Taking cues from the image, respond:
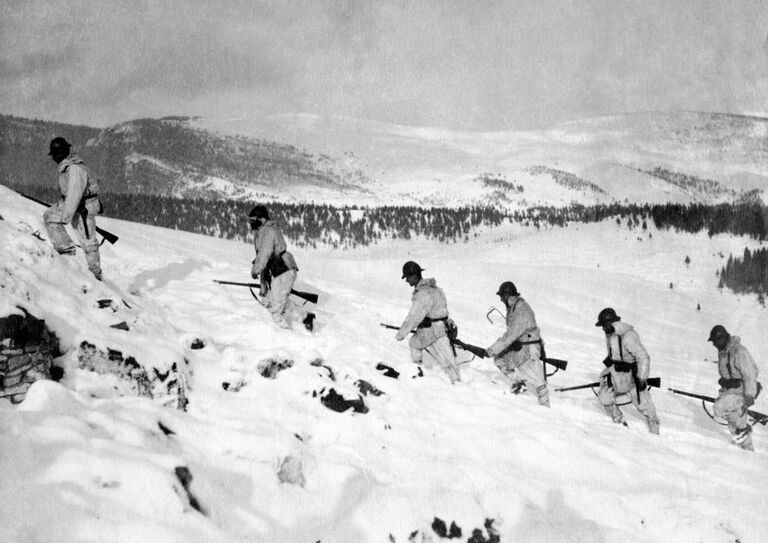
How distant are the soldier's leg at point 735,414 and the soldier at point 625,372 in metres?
1.11

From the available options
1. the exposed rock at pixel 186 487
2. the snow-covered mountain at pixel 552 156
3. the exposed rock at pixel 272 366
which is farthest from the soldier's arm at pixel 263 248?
the snow-covered mountain at pixel 552 156

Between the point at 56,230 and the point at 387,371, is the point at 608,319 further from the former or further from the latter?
the point at 56,230

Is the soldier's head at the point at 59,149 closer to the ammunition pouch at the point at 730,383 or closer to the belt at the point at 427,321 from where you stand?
the belt at the point at 427,321

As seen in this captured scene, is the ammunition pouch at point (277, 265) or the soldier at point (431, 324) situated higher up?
the ammunition pouch at point (277, 265)

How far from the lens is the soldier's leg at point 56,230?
6.51m

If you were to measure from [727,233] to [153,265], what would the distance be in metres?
26.9

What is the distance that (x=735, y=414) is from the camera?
753 centimetres

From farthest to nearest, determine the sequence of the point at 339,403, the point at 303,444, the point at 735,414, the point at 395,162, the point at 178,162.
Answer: the point at 395,162 < the point at 178,162 < the point at 735,414 < the point at 339,403 < the point at 303,444

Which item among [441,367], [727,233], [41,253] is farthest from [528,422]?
[727,233]

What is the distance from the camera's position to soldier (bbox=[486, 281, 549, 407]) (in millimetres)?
7809

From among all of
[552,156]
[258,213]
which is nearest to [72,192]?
[258,213]

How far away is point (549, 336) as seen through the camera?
13.1 metres

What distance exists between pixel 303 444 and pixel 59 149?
5275 millimetres

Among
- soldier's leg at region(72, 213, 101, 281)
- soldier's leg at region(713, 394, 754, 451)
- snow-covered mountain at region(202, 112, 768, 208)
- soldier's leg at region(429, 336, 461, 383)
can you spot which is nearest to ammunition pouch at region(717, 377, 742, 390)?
soldier's leg at region(713, 394, 754, 451)
